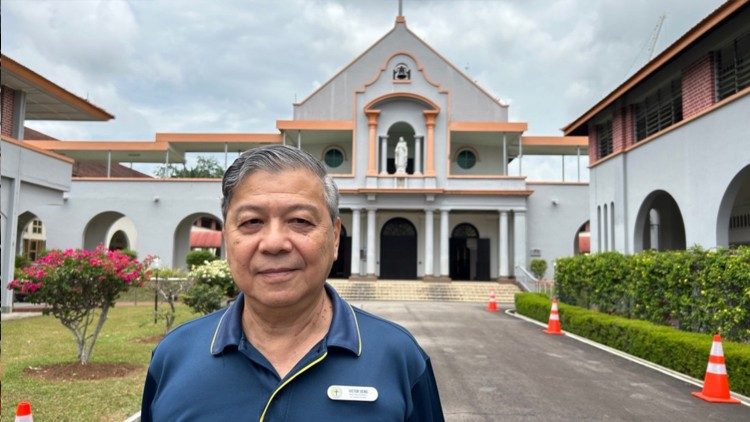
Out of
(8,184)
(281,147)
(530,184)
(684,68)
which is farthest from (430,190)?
(281,147)

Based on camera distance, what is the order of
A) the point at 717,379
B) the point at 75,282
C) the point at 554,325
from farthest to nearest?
the point at 554,325 → the point at 75,282 → the point at 717,379

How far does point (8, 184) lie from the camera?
52.3 feet

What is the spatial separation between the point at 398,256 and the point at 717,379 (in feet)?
75.2

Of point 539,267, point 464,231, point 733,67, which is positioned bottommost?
point 539,267

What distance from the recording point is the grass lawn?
626 cm

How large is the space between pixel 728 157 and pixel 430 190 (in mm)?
16251

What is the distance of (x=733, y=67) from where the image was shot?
42.1 feet

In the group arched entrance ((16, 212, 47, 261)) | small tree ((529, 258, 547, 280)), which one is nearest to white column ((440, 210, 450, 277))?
small tree ((529, 258, 547, 280))

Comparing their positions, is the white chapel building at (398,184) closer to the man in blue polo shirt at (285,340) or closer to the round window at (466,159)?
the round window at (466,159)

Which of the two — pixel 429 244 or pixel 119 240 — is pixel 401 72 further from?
pixel 119 240

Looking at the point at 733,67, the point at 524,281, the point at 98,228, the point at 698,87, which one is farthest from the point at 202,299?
the point at 98,228

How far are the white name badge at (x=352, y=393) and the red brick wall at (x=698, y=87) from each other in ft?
47.3

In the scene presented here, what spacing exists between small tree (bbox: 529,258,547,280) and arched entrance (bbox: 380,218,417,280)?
640 cm

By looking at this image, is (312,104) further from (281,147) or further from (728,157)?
(281,147)
